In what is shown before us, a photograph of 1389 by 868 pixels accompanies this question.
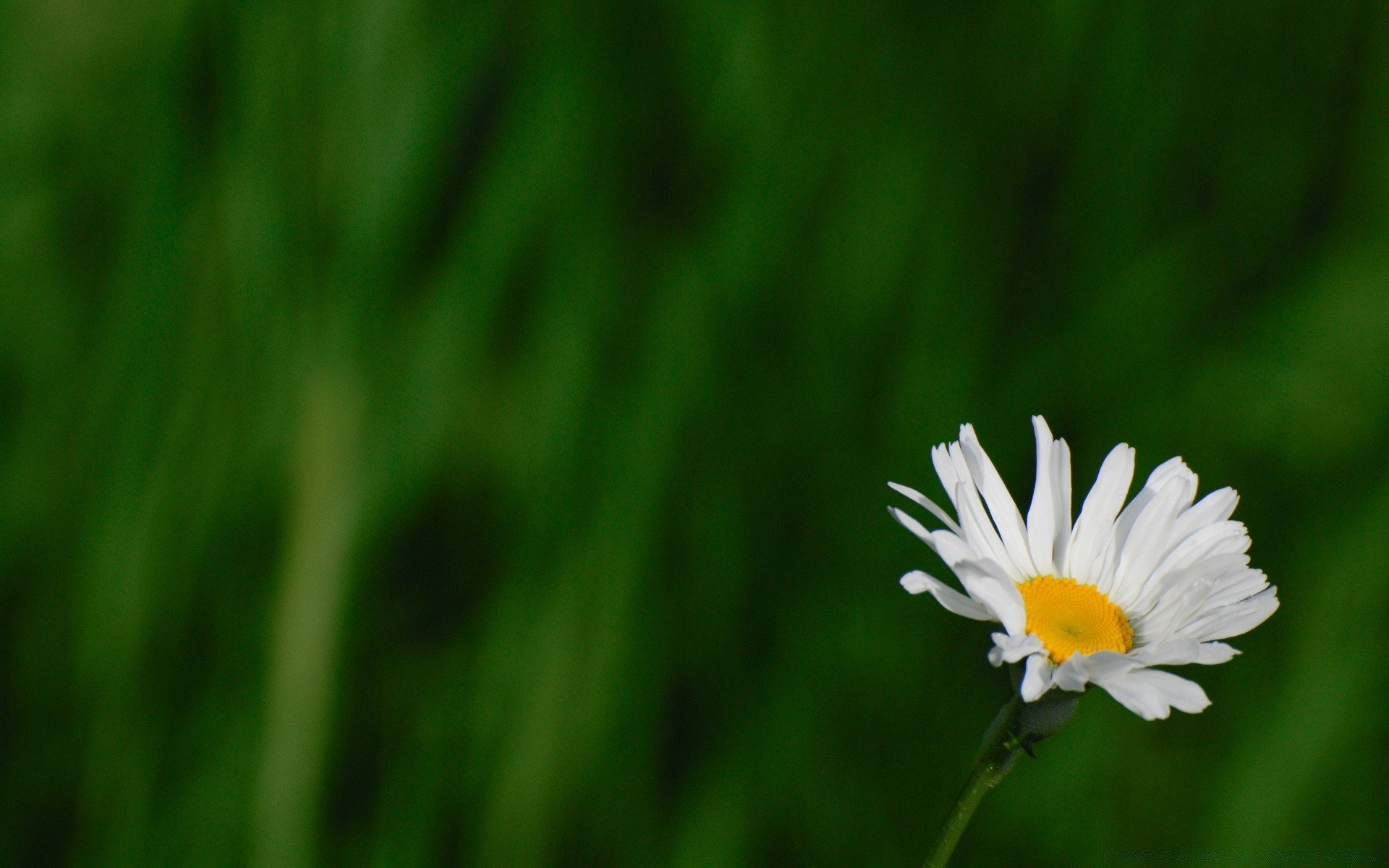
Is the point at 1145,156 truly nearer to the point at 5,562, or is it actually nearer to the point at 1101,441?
the point at 1101,441

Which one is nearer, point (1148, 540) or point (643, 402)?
point (1148, 540)

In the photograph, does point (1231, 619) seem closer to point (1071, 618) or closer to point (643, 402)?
point (1071, 618)

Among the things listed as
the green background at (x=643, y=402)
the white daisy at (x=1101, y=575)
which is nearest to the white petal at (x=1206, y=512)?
the white daisy at (x=1101, y=575)

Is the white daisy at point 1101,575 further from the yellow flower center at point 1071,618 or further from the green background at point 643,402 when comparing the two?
the green background at point 643,402

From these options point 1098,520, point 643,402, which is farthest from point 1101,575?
point 643,402

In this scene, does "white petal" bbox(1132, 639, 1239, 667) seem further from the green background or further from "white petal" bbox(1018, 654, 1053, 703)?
the green background

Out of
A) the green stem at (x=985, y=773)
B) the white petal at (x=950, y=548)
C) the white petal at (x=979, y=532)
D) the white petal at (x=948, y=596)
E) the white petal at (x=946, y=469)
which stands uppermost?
the white petal at (x=946, y=469)
